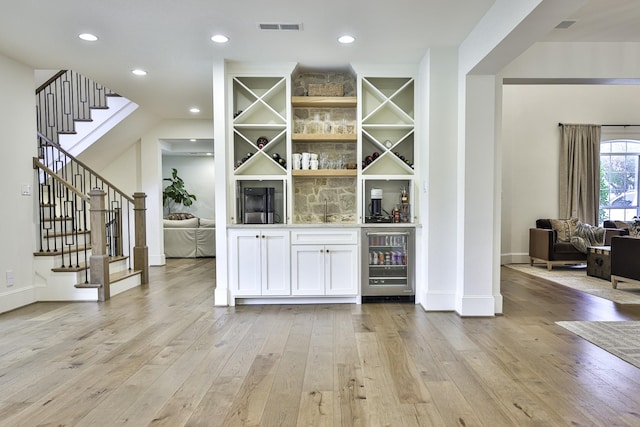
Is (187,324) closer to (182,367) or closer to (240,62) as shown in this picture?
(182,367)

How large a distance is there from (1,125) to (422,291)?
485cm

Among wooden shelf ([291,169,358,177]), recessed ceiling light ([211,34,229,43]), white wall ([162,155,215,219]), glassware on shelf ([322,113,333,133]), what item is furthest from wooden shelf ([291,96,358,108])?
white wall ([162,155,215,219])

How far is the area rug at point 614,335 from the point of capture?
9.28 ft

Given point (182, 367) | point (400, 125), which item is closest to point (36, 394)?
point (182, 367)

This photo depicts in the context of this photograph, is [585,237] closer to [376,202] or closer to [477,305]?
[477,305]

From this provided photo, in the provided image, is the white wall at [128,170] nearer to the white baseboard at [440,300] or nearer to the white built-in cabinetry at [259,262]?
the white built-in cabinetry at [259,262]

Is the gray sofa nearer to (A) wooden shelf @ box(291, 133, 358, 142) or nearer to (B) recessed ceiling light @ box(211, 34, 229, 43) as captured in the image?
(A) wooden shelf @ box(291, 133, 358, 142)

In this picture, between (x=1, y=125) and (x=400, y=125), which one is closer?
(x=1, y=125)

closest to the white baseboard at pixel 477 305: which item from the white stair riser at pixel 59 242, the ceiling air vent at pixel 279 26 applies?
the ceiling air vent at pixel 279 26

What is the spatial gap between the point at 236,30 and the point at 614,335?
4208 mm

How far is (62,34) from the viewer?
3.50m

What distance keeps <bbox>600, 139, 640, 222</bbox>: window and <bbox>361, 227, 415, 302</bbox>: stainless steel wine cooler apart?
6472mm

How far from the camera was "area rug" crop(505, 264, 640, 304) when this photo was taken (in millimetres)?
4613

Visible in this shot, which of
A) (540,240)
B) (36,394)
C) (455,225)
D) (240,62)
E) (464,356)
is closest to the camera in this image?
(36,394)
